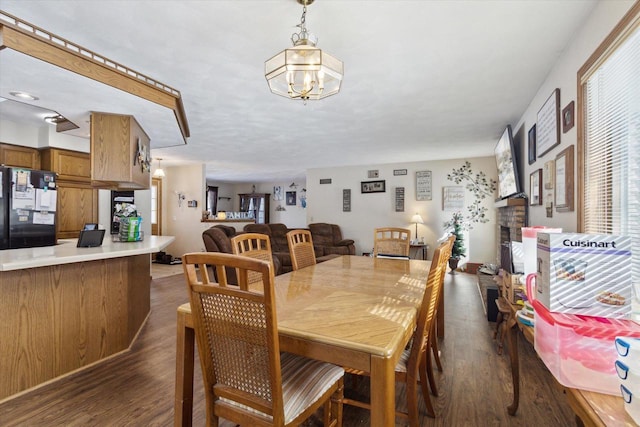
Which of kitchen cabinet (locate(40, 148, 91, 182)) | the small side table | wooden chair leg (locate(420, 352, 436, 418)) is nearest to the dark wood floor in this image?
wooden chair leg (locate(420, 352, 436, 418))

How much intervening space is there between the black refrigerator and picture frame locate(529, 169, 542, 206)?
174 inches

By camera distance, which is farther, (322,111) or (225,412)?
(322,111)

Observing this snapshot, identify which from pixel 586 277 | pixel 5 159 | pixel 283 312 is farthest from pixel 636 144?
pixel 5 159

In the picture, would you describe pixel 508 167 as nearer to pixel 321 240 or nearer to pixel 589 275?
pixel 589 275

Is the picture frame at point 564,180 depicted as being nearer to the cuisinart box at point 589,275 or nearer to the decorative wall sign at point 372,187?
the cuisinart box at point 589,275

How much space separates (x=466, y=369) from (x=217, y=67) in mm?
3054

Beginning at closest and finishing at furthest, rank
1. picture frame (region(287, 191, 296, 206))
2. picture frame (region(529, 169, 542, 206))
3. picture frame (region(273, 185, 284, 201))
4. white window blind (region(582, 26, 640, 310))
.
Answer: white window blind (region(582, 26, 640, 310)) < picture frame (region(529, 169, 542, 206)) < picture frame (region(287, 191, 296, 206)) < picture frame (region(273, 185, 284, 201))

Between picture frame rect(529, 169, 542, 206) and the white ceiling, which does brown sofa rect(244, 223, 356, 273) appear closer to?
the white ceiling

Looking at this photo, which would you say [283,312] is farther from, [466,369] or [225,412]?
[466,369]

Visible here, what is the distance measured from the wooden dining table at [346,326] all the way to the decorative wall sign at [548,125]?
1.53m

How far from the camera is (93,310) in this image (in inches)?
94.1

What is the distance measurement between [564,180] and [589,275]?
1.45 metres

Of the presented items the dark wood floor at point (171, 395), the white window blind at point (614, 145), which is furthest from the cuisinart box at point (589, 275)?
the dark wood floor at point (171, 395)

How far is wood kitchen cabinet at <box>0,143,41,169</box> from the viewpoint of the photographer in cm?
381
